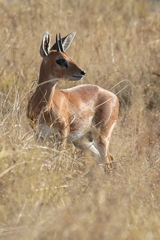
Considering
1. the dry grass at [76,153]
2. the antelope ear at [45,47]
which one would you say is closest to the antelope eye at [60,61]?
the antelope ear at [45,47]

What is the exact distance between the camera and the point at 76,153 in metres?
7.33

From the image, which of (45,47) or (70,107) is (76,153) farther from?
(45,47)

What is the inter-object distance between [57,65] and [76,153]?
103 centimetres

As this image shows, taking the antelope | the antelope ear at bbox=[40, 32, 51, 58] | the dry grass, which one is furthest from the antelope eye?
the dry grass

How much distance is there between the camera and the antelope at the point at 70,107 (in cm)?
761

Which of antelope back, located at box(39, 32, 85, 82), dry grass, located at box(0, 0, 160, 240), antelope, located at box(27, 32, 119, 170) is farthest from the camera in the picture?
antelope back, located at box(39, 32, 85, 82)

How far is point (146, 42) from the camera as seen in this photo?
11359 millimetres

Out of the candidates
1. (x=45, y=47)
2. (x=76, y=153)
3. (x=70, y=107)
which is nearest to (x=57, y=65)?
(x=45, y=47)

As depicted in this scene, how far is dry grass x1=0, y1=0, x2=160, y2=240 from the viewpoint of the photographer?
4.76 m

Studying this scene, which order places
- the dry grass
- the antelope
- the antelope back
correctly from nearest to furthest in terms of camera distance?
the dry grass, the antelope, the antelope back

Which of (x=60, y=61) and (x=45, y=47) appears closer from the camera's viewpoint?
(x=60, y=61)

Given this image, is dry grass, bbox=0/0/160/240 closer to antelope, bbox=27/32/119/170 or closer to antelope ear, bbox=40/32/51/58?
antelope, bbox=27/32/119/170

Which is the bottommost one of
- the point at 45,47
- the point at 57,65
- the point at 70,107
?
the point at 70,107

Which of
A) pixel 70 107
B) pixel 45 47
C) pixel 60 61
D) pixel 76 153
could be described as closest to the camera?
pixel 76 153
